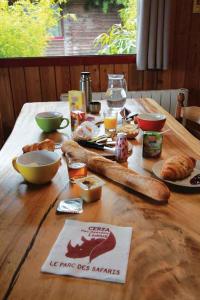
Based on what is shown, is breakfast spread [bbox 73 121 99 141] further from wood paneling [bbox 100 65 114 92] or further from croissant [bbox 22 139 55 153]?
wood paneling [bbox 100 65 114 92]

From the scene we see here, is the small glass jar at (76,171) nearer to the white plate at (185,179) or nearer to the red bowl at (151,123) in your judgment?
the white plate at (185,179)

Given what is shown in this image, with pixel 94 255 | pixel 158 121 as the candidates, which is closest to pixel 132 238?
pixel 94 255

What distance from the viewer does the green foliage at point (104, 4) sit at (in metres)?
2.77

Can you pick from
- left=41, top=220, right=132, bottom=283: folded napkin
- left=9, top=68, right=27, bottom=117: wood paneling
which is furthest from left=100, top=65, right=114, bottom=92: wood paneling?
left=41, top=220, right=132, bottom=283: folded napkin

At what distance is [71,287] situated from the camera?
571 millimetres

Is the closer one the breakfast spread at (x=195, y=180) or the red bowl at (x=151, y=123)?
the breakfast spread at (x=195, y=180)

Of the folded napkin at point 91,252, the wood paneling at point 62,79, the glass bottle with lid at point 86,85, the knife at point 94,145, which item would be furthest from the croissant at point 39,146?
the wood paneling at point 62,79

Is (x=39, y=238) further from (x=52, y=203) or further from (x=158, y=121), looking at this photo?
(x=158, y=121)

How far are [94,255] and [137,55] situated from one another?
2.35 meters

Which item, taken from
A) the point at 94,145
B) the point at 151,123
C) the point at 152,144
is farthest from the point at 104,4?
the point at 152,144

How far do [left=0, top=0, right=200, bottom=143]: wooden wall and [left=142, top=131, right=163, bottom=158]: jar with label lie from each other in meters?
1.82

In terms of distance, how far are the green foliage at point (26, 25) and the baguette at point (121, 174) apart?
1.90 metres

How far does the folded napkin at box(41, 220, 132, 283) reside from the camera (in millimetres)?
610

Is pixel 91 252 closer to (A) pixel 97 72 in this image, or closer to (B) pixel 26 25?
(A) pixel 97 72
